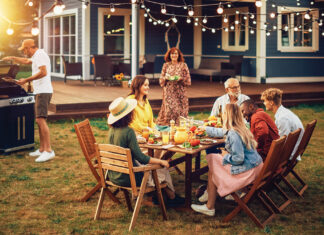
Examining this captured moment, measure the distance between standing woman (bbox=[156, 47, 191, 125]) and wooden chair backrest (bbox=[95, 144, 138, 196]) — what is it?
378 centimetres

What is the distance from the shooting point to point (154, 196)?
15.9 ft

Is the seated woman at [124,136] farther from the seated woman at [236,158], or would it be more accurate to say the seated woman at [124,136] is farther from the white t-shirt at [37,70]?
the white t-shirt at [37,70]

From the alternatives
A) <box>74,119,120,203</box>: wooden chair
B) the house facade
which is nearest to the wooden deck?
the house facade

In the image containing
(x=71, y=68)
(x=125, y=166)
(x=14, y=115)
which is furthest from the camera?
(x=71, y=68)

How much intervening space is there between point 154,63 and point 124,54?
1062 mm

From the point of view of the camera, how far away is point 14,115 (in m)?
7.07

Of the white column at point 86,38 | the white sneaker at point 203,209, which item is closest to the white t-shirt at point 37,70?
the white sneaker at point 203,209

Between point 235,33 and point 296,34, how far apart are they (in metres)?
2.09

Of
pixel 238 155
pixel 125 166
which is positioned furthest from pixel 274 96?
pixel 125 166

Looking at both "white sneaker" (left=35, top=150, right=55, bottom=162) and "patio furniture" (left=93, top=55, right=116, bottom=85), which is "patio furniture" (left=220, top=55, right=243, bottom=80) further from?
"white sneaker" (left=35, top=150, right=55, bottom=162)

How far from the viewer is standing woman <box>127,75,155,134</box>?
17.5ft

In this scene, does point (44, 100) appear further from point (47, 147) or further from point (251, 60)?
point (251, 60)

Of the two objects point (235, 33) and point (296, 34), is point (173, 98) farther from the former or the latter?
point (296, 34)

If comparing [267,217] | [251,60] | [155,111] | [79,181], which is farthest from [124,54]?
[267,217]
